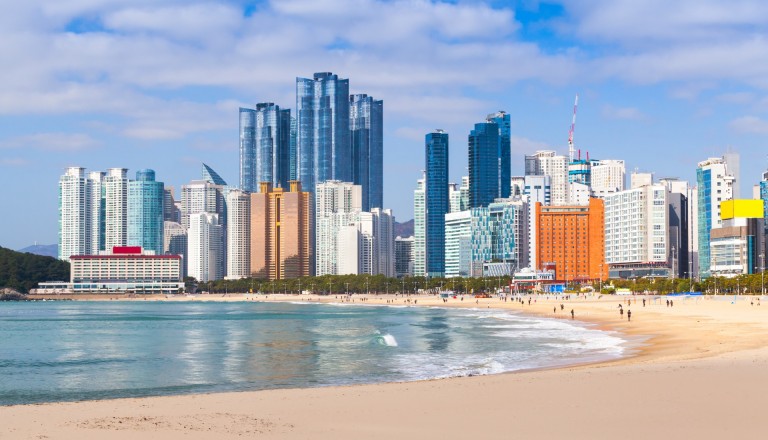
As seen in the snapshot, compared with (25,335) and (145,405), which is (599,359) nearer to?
(145,405)

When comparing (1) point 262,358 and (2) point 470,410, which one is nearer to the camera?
(2) point 470,410

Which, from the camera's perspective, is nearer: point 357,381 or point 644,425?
point 644,425

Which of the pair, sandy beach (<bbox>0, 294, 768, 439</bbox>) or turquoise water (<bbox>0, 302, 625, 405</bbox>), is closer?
sandy beach (<bbox>0, 294, 768, 439</bbox>)

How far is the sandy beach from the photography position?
76.3 ft

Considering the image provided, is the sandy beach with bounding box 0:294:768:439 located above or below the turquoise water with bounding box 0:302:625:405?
above

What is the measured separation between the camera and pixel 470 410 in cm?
2711

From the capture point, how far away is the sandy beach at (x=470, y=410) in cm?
2327

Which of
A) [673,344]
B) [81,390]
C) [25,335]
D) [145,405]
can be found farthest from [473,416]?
[25,335]

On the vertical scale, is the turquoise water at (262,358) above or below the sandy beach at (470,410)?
below

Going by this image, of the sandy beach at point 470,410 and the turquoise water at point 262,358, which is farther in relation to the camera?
the turquoise water at point 262,358

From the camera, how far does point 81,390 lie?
132 feet

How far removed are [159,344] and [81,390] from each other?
32507mm

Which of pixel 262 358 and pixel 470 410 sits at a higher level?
pixel 470 410

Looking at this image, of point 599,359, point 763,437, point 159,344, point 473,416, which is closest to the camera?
point 763,437
